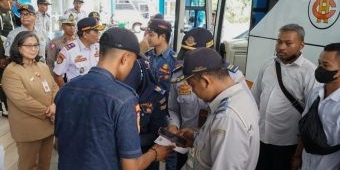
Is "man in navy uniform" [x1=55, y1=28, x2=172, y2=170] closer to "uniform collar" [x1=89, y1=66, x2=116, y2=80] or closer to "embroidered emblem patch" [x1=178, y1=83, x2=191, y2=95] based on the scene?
"uniform collar" [x1=89, y1=66, x2=116, y2=80]

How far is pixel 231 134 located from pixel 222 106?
0.14m

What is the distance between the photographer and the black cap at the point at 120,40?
54.1 inches

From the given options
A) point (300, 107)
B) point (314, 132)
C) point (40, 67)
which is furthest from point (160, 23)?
point (314, 132)

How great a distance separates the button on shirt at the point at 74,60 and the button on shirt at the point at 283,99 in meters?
1.93

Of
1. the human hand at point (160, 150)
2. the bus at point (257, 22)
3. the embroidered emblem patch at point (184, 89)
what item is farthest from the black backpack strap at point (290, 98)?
the human hand at point (160, 150)

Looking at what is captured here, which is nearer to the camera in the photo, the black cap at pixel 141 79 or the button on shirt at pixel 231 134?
the button on shirt at pixel 231 134

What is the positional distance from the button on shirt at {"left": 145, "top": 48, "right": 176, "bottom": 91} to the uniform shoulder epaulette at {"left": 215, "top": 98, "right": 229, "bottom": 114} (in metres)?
1.29

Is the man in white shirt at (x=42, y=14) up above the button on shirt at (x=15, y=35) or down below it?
above

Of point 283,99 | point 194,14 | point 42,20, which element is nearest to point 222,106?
point 283,99

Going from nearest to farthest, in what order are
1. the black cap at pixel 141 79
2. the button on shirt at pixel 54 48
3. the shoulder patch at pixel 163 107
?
the black cap at pixel 141 79 < the shoulder patch at pixel 163 107 < the button on shirt at pixel 54 48

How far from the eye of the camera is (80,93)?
1380 millimetres

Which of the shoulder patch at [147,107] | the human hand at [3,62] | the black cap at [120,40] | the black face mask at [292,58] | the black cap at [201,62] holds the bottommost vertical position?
the shoulder patch at [147,107]

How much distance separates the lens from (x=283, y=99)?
2.46 m

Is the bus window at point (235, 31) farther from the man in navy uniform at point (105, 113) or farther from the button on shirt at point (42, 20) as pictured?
the button on shirt at point (42, 20)
